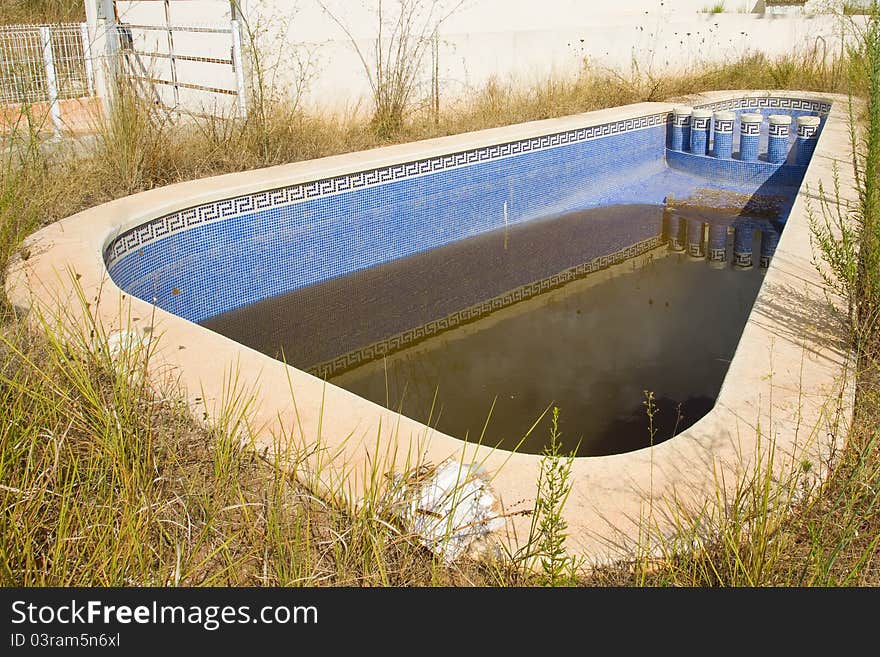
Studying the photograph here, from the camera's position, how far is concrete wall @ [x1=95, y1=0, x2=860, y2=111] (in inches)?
293

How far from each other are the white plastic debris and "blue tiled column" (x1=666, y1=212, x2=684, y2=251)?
14.5ft

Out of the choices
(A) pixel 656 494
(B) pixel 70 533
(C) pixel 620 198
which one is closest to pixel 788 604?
(A) pixel 656 494

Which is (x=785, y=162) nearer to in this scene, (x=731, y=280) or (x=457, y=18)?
(x=731, y=280)

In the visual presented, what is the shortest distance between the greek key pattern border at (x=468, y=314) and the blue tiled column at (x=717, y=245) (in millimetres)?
391

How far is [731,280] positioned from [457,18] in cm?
440

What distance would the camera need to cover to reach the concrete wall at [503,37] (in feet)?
24.4

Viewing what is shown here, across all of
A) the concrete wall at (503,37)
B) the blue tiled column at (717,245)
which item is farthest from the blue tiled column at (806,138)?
the concrete wall at (503,37)

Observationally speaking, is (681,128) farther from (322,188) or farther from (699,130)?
(322,188)

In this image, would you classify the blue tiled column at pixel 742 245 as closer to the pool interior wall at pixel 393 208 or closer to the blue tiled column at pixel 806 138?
the pool interior wall at pixel 393 208

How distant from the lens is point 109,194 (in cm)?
492

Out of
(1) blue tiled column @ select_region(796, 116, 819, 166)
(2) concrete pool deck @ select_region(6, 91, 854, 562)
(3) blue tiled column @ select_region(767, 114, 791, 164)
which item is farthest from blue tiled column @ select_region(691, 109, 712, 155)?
(2) concrete pool deck @ select_region(6, 91, 854, 562)

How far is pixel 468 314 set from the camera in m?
4.78

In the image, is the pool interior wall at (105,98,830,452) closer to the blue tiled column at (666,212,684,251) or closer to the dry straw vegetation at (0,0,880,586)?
the blue tiled column at (666,212,684,251)

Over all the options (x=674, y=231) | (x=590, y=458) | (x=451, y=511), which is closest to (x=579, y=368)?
(x=590, y=458)
